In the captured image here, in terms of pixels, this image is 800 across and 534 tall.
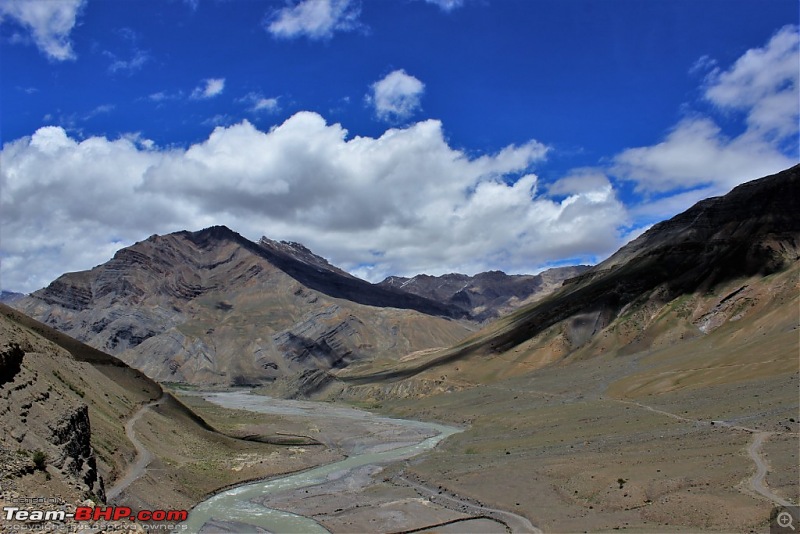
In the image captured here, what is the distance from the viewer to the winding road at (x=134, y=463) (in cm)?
4081

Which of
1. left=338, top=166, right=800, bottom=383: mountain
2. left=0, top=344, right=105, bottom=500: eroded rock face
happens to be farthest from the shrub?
left=338, top=166, right=800, bottom=383: mountain

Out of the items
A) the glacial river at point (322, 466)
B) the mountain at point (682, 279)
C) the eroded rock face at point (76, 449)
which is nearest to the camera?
the eroded rock face at point (76, 449)

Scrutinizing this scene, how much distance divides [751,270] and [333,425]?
3601 inches

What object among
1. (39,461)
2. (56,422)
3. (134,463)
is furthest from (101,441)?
(39,461)

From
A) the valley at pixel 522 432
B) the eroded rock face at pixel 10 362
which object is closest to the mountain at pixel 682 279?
the valley at pixel 522 432

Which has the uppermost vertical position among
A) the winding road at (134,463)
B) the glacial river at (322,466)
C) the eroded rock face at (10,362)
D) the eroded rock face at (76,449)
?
the eroded rock face at (10,362)

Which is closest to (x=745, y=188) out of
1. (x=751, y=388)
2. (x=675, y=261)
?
(x=675, y=261)

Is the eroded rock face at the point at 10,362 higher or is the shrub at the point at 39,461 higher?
the eroded rock face at the point at 10,362

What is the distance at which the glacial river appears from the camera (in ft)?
147

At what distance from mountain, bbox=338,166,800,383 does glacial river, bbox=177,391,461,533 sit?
41.1m

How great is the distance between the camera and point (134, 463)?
4903 centimetres

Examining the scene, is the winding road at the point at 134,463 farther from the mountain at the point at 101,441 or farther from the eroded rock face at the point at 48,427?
the eroded rock face at the point at 48,427

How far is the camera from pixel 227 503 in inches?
1989

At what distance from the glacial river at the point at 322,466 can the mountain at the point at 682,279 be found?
135ft
